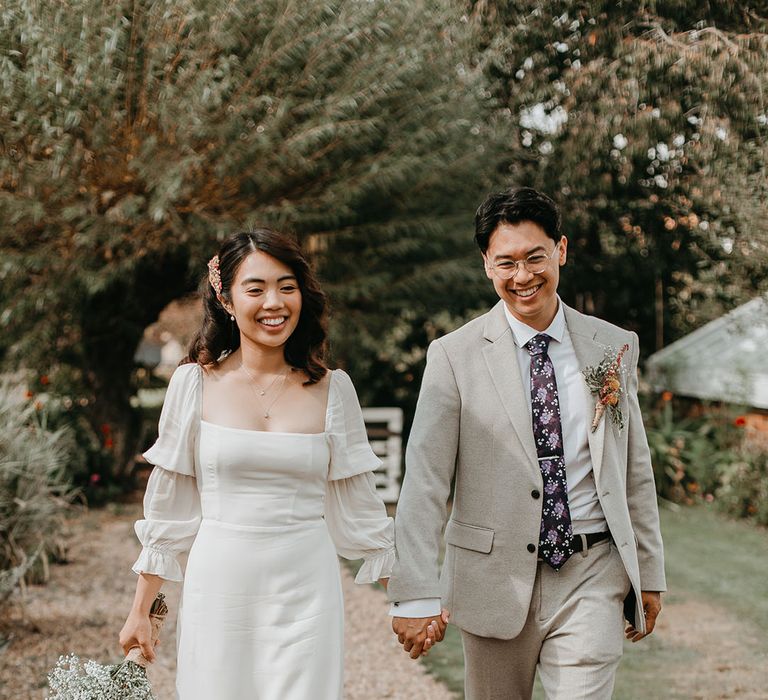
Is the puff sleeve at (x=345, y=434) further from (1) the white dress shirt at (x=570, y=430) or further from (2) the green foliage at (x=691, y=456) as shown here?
(2) the green foliage at (x=691, y=456)

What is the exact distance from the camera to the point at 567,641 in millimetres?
2912

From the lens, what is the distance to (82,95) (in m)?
7.39

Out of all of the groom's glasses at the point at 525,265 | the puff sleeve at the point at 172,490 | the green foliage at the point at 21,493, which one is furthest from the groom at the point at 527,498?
the green foliage at the point at 21,493

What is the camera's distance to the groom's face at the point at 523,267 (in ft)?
9.89

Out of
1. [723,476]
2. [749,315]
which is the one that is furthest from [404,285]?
[723,476]

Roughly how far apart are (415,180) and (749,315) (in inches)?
138

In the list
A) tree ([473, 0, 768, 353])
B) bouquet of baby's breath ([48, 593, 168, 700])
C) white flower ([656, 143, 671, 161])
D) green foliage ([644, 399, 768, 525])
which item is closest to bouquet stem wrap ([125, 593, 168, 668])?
bouquet of baby's breath ([48, 593, 168, 700])

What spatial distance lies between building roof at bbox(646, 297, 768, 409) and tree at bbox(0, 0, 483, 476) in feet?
12.7

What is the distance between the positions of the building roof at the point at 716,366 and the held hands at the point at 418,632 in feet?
25.0

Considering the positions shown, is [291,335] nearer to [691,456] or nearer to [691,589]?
[691,589]

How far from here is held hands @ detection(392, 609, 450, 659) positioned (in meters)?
2.88

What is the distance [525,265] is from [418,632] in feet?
4.02

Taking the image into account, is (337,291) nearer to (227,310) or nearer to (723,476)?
(723,476)

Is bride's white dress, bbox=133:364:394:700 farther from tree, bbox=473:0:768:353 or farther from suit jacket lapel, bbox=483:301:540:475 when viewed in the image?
tree, bbox=473:0:768:353
